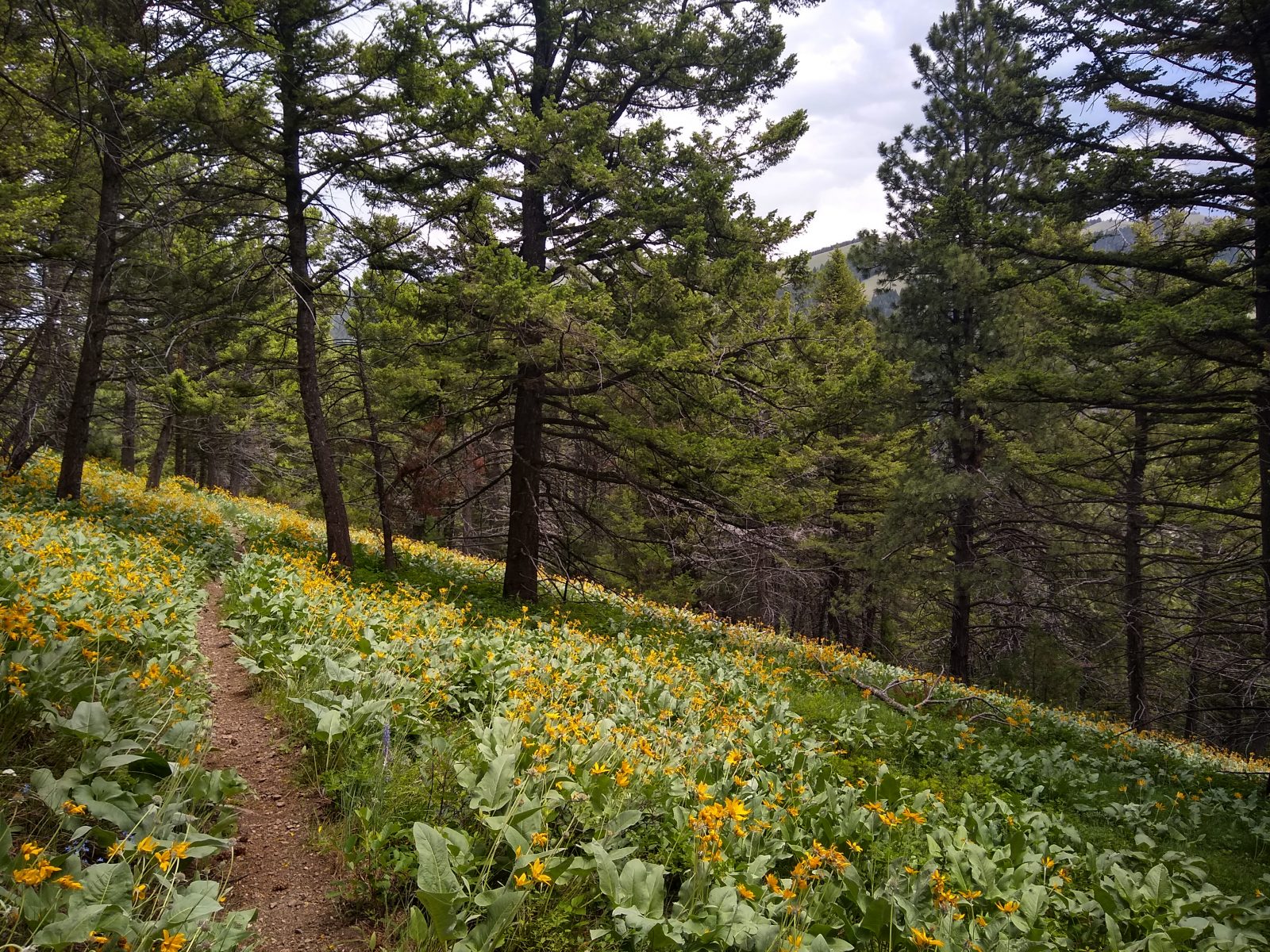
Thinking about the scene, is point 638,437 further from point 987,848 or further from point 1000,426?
point 1000,426

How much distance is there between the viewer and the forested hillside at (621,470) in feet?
10.3

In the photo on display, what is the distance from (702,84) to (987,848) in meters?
10.6

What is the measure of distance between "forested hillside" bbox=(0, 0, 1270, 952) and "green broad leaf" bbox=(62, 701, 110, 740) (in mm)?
20

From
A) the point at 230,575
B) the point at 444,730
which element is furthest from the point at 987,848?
the point at 230,575

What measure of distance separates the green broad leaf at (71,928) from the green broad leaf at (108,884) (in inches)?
3.0

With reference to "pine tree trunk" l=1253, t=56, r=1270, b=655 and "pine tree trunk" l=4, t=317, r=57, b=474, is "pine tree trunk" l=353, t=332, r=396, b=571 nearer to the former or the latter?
"pine tree trunk" l=4, t=317, r=57, b=474

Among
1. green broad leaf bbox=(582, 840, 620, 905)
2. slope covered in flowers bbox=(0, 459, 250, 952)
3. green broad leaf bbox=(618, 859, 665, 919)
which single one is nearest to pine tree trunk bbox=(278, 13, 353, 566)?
slope covered in flowers bbox=(0, 459, 250, 952)

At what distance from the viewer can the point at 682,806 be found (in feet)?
12.1

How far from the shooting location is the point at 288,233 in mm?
10539

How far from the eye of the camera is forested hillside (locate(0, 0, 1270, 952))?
3.15m

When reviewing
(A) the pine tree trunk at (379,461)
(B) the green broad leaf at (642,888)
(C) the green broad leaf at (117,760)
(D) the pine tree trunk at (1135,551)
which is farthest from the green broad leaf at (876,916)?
(D) the pine tree trunk at (1135,551)

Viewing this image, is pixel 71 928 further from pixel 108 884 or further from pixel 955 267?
pixel 955 267

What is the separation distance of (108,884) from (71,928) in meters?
0.18

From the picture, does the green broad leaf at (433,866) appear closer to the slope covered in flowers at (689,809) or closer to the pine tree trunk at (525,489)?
the slope covered in flowers at (689,809)
